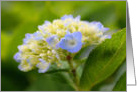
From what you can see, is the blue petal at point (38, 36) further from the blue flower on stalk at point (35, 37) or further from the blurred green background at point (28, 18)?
the blurred green background at point (28, 18)

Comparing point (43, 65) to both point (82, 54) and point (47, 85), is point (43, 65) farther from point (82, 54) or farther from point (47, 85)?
point (47, 85)

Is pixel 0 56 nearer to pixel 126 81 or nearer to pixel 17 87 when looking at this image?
pixel 17 87

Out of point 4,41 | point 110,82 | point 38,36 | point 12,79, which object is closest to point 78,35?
point 38,36

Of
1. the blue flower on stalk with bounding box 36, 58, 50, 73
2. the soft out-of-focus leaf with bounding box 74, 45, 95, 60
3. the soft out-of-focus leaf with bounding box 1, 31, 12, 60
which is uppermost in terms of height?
the soft out-of-focus leaf with bounding box 1, 31, 12, 60

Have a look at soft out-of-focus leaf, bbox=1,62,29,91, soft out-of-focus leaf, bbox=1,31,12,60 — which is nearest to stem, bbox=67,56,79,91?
soft out-of-focus leaf, bbox=1,62,29,91

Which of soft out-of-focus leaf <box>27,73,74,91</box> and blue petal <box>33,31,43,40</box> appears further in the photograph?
soft out-of-focus leaf <box>27,73,74,91</box>

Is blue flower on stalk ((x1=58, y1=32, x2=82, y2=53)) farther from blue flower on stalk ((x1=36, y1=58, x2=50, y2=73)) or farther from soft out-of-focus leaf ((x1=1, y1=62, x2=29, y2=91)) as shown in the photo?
soft out-of-focus leaf ((x1=1, y1=62, x2=29, y2=91))

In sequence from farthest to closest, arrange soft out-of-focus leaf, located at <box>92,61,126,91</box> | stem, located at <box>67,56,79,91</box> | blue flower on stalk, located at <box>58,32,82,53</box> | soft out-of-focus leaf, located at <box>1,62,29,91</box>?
1. soft out-of-focus leaf, located at <box>1,62,29,91</box>
2. soft out-of-focus leaf, located at <box>92,61,126,91</box>
3. stem, located at <box>67,56,79,91</box>
4. blue flower on stalk, located at <box>58,32,82,53</box>
